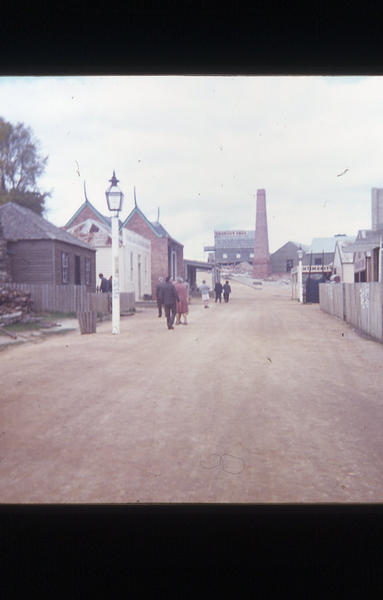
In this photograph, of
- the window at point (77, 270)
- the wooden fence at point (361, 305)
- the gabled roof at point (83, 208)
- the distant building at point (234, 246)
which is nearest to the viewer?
the wooden fence at point (361, 305)

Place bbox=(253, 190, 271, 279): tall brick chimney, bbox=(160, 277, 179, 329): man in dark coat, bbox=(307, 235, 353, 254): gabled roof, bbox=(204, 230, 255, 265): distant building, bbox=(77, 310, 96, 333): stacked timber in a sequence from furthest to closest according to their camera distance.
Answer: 1. bbox=(204, 230, 255, 265): distant building
2. bbox=(253, 190, 271, 279): tall brick chimney
3. bbox=(307, 235, 353, 254): gabled roof
4. bbox=(160, 277, 179, 329): man in dark coat
5. bbox=(77, 310, 96, 333): stacked timber

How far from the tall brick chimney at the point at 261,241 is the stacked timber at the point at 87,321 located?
4745cm

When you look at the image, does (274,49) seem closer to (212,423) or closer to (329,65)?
(329,65)

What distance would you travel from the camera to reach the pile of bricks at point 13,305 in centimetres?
1435

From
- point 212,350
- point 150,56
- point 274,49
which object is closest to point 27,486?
point 150,56

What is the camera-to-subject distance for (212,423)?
16.9ft

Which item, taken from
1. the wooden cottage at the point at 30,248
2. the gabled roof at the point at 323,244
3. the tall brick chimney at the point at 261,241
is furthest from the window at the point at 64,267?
the tall brick chimney at the point at 261,241

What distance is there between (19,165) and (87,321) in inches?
924

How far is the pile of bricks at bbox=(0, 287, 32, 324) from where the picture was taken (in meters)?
14.3

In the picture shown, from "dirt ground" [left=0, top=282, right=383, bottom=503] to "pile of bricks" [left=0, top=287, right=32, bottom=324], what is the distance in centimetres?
457

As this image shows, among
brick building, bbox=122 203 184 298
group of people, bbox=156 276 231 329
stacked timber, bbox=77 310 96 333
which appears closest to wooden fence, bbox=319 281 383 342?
group of people, bbox=156 276 231 329

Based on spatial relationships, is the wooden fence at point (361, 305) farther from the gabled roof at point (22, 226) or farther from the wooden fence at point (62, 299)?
the gabled roof at point (22, 226)

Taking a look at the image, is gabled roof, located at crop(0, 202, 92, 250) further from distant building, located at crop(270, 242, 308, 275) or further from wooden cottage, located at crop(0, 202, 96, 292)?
distant building, located at crop(270, 242, 308, 275)

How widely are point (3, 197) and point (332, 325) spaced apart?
2381cm
